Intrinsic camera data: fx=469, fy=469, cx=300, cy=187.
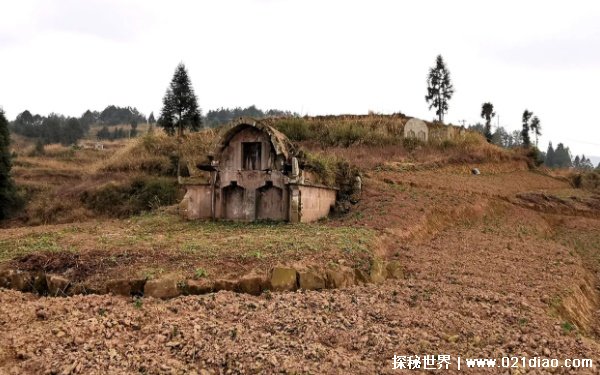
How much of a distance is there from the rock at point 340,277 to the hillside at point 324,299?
19cm

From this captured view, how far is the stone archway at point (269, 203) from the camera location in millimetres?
15625

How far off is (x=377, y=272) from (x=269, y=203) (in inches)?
263

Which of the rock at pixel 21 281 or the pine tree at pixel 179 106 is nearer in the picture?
the rock at pixel 21 281

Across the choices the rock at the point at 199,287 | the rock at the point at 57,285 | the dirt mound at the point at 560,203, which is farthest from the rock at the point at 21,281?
the dirt mound at the point at 560,203

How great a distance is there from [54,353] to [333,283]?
4.75 m

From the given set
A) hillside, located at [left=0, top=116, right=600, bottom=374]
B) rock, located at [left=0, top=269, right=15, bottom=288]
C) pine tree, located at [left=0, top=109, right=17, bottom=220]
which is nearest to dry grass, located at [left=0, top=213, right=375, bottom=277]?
hillside, located at [left=0, top=116, right=600, bottom=374]

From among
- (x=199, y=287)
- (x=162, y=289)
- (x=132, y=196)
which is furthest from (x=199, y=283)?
(x=132, y=196)

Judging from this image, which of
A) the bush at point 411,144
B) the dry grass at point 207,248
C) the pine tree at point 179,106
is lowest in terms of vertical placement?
the dry grass at point 207,248

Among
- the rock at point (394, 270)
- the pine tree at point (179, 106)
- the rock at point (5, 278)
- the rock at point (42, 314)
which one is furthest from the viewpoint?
the pine tree at point (179, 106)

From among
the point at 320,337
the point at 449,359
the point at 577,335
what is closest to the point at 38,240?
the point at 320,337

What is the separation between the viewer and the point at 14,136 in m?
83.5

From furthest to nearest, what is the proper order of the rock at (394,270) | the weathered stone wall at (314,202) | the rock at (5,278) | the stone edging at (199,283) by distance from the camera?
the weathered stone wall at (314,202) < the rock at (394,270) < the rock at (5,278) < the stone edging at (199,283)

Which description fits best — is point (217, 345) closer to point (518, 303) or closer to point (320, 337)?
point (320, 337)

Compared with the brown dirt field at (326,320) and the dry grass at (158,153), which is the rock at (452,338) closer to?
the brown dirt field at (326,320)
